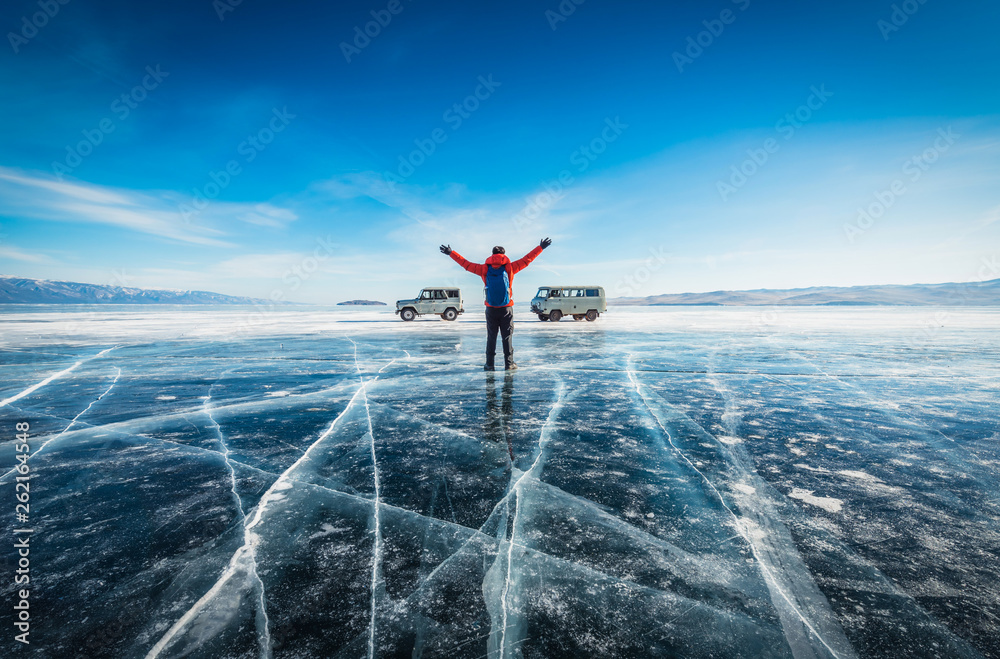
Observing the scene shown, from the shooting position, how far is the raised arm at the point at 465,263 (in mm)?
7684

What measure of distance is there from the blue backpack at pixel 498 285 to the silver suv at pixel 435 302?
61.3 ft

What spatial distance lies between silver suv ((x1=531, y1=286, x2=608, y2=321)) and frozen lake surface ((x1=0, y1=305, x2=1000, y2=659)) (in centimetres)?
1835

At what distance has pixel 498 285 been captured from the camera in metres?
7.85

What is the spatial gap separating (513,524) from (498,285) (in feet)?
18.1

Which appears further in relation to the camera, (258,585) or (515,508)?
(515,508)

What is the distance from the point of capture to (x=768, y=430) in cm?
471

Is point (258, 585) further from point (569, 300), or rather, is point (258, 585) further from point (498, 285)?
point (569, 300)

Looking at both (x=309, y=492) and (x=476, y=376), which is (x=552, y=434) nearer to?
(x=309, y=492)

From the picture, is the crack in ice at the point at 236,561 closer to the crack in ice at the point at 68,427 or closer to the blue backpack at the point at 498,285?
the crack in ice at the point at 68,427

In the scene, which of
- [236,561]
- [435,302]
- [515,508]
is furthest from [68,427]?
[435,302]

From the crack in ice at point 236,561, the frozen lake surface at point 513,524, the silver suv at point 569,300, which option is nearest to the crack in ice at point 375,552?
the frozen lake surface at point 513,524

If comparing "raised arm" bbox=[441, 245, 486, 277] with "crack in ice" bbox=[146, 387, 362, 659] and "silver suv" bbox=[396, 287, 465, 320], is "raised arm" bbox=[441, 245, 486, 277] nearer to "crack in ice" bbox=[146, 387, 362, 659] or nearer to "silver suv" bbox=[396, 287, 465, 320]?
"crack in ice" bbox=[146, 387, 362, 659]

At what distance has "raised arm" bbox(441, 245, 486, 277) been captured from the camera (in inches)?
303

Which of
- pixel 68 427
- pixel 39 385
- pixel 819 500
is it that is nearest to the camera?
pixel 819 500
